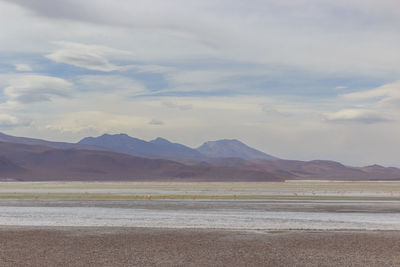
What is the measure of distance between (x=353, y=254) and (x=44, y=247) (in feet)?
38.7

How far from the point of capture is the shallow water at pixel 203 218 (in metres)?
28.2

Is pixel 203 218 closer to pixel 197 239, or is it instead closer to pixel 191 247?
pixel 197 239

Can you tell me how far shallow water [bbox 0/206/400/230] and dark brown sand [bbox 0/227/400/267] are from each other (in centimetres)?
290

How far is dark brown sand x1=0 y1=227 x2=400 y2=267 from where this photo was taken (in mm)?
17625

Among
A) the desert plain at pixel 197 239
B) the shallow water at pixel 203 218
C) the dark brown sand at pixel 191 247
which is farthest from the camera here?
the shallow water at pixel 203 218

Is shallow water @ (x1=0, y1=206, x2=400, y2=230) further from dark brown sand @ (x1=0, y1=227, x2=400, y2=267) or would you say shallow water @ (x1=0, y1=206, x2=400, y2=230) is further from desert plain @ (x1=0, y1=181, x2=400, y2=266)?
dark brown sand @ (x1=0, y1=227, x2=400, y2=267)

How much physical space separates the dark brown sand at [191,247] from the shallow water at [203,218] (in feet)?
9.51

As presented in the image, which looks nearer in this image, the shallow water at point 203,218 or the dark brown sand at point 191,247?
the dark brown sand at point 191,247


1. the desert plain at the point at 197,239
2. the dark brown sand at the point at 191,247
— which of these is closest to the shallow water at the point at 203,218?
the desert plain at the point at 197,239

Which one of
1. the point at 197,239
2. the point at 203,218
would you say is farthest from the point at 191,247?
the point at 203,218

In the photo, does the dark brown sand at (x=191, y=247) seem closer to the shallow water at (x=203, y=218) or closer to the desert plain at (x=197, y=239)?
the desert plain at (x=197, y=239)

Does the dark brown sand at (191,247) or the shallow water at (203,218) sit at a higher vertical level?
the shallow water at (203,218)

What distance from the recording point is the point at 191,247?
20.3m

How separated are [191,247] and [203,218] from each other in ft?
37.7
